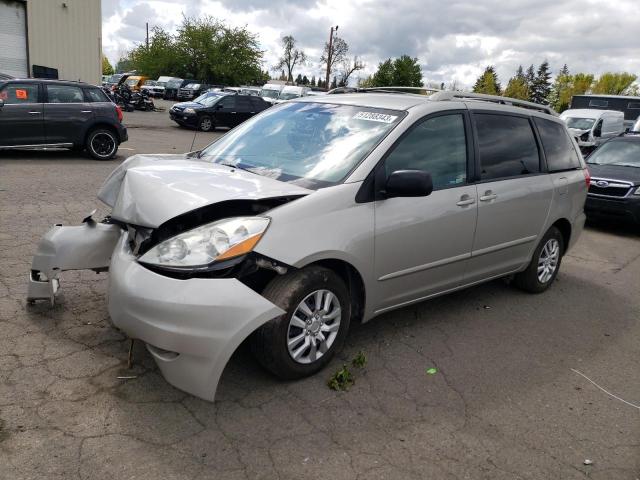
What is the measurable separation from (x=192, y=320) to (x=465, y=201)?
233cm

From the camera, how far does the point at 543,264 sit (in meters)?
5.28

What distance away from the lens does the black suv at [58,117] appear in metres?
10.2

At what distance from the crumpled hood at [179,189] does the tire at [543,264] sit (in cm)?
290

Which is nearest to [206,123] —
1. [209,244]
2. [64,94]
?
[64,94]

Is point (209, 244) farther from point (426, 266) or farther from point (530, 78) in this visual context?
point (530, 78)

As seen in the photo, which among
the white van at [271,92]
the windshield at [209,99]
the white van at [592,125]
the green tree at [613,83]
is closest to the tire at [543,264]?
the white van at [592,125]

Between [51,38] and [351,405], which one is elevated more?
[51,38]

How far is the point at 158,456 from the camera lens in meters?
2.54

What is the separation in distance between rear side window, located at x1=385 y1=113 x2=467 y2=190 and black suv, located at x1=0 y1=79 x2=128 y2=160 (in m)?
9.16

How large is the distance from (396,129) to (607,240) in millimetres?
6260

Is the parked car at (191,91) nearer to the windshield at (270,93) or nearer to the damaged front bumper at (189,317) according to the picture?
the windshield at (270,93)

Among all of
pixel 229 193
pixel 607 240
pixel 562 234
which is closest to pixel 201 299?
pixel 229 193

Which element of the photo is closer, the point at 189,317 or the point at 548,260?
the point at 189,317

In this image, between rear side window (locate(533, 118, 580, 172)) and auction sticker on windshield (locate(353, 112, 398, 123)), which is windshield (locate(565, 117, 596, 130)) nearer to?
rear side window (locate(533, 118, 580, 172))
